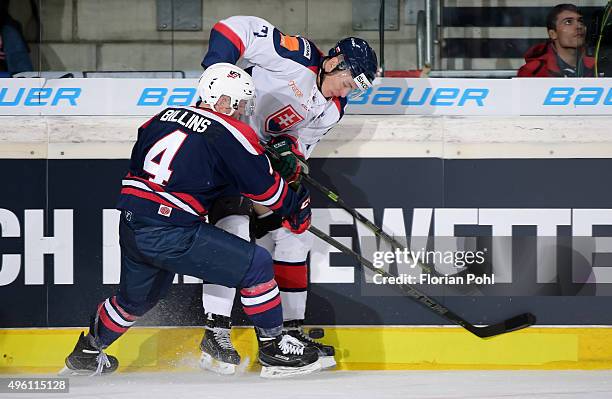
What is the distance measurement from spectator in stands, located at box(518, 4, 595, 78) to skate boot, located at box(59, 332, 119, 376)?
1.94m

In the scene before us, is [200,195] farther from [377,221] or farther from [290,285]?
[377,221]

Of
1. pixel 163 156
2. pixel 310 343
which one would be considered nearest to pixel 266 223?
pixel 310 343

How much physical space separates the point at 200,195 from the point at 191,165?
131mm

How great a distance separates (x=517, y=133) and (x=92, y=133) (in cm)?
161

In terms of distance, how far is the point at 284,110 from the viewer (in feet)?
13.5

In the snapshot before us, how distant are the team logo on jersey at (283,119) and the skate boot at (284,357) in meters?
0.75

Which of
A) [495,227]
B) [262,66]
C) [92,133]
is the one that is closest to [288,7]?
[262,66]

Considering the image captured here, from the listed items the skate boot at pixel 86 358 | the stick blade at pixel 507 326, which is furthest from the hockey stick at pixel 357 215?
the skate boot at pixel 86 358

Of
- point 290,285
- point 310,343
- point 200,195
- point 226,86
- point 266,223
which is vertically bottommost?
point 310,343

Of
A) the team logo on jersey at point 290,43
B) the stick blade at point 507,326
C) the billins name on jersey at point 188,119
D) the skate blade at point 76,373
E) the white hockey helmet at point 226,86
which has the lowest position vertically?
the skate blade at point 76,373

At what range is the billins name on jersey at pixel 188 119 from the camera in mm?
3635

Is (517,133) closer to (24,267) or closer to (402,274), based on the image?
(402,274)

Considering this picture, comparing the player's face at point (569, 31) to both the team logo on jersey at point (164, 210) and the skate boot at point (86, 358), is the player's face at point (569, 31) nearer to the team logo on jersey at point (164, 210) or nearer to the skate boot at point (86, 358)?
the team logo on jersey at point (164, 210)

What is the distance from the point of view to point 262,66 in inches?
162
